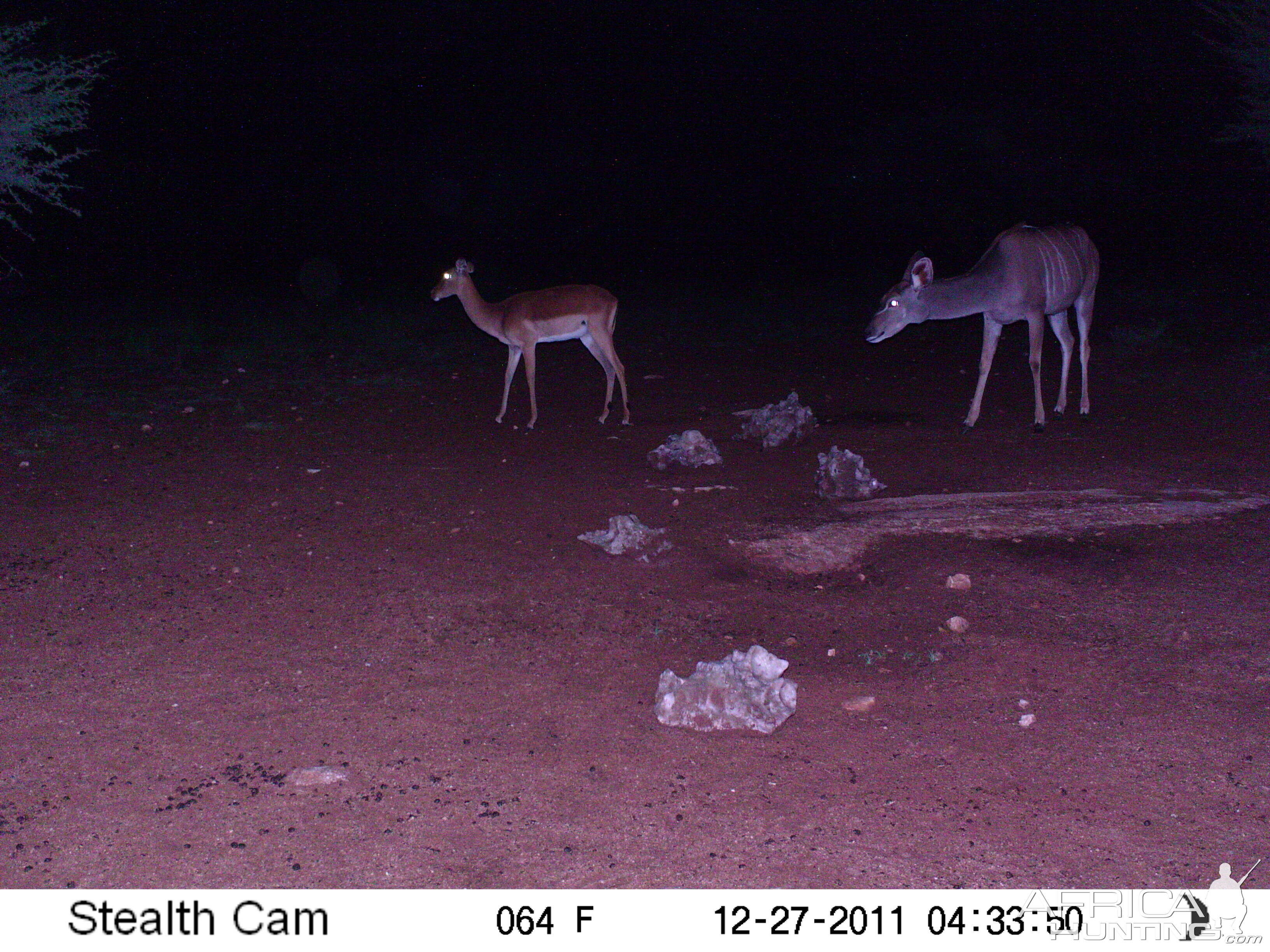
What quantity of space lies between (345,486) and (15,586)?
8.10ft

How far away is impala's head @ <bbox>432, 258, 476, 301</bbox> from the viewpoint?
1105cm

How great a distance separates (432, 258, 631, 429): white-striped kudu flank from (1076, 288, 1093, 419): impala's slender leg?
166 inches

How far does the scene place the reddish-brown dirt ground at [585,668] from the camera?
402 centimetres

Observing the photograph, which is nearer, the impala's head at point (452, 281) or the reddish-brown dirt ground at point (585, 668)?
the reddish-brown dirt ground at point (585, 668)

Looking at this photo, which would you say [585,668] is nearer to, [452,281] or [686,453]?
[686,453]

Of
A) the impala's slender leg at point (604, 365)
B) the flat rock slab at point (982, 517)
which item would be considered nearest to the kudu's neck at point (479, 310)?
the impala's slender leg at point (604, 365)

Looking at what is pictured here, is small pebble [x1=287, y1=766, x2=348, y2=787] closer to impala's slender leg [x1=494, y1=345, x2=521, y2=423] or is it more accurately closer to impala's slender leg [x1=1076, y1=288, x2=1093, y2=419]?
impala's slender leg [x1=494, y1=345, x2=521, y2=423]

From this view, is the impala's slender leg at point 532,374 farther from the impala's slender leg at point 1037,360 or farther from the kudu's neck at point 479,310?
the impala's slender leg at point 1037,360

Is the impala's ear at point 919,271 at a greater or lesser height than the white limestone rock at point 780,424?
greater

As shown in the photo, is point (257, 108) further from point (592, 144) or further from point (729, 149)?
point (729, 149)

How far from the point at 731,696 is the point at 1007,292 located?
645 cm

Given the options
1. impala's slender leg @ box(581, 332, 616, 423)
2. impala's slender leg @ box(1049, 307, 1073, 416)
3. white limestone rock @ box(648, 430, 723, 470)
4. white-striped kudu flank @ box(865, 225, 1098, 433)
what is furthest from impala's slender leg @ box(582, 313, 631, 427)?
impala's slender leg @ box(1049, 307, 1073, 416)

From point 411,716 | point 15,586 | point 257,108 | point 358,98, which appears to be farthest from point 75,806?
point 358,98

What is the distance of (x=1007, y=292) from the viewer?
1013 cm
